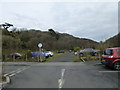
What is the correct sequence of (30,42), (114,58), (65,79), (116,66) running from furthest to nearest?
(30,42) → (116,66) → (114,58) → (65,79)

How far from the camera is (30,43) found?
162 ft

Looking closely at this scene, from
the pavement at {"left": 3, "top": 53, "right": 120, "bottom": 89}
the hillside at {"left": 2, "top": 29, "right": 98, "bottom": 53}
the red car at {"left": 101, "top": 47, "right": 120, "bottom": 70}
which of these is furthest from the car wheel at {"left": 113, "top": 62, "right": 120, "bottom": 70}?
the hillside at {"left": 2, "top": 29, "right": 98, "bottom": 53}

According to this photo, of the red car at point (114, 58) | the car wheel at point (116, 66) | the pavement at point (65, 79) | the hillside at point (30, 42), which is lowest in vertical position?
the pavement at point (65, 79)

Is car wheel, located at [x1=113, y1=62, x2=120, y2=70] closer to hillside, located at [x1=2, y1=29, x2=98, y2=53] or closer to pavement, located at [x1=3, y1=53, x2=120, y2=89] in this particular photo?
pavement, located at [x1=3, y1=53, x2=120, y2=89]

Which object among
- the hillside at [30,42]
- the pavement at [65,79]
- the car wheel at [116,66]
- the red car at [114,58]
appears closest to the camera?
the pavement at [65,79]

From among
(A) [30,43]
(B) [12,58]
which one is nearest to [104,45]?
(B) [12,58]

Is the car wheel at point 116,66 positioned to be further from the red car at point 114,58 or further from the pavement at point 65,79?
the pavement at point 65,79

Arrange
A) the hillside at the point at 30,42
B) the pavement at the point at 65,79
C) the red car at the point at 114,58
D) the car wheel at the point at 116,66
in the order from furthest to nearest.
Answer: the hillside at the point at 30,42, the car wheel at the point at 116,66, the red car at the point at 114,58, the pavement at the point at 65,79

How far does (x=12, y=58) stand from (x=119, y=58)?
1799cm

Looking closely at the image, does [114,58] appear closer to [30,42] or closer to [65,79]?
[65,79]

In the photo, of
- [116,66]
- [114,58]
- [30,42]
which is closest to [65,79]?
[114,58]

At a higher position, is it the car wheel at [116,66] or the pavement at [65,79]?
the car wheel at [116,66]

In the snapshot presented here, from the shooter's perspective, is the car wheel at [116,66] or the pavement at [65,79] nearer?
the pavement at [65,79]

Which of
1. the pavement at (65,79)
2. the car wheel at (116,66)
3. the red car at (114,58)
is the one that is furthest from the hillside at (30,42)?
the car wheel at (116,66)
